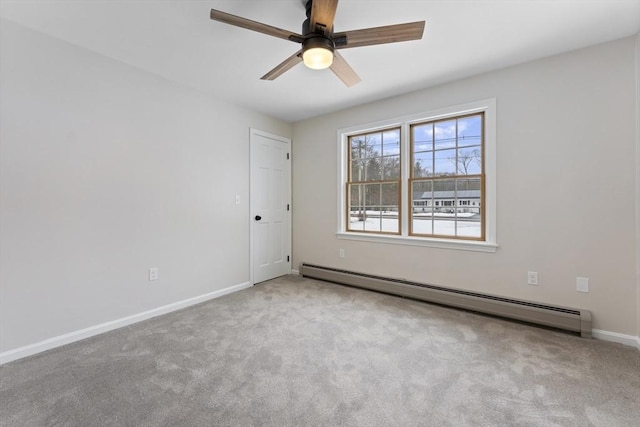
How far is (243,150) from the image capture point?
12.1ft

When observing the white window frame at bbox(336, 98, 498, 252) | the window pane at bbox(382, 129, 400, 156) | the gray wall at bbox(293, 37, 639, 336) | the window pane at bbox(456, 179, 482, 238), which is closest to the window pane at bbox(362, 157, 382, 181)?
the window pane at bbox(382, 129, 400, 156)

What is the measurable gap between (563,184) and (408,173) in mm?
1473

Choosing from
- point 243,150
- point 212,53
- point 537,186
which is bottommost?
point 537,186

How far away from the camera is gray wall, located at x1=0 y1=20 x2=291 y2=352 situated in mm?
2018

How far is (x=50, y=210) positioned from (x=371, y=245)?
3.30 meters

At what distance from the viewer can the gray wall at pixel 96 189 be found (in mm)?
2018

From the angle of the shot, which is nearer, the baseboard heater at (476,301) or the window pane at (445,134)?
the baseboard heater at (476,301)

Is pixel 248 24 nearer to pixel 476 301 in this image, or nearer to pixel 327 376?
pixel 327 376

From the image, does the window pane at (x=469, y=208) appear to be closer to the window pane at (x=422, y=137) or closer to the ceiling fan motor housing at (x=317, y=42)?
the window pane at (x=422, y=137)

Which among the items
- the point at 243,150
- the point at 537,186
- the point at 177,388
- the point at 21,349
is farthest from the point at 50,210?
the point at 537,186

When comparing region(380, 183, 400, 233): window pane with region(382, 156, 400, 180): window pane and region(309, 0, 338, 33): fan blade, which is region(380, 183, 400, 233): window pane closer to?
region(382, 156, 400, 180): window pane

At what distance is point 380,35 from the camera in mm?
1652

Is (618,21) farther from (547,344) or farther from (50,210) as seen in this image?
(50,210)

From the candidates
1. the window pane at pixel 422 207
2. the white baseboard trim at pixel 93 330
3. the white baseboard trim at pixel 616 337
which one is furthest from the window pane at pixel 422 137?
the white baseboard trim at pixel 93 330
